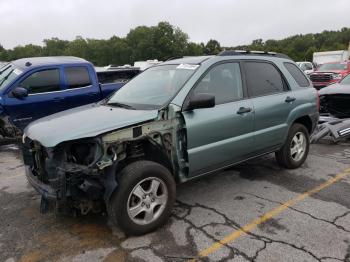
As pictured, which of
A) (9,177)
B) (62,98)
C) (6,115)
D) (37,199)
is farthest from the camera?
(62,98)

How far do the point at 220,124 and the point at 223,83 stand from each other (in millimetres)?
593

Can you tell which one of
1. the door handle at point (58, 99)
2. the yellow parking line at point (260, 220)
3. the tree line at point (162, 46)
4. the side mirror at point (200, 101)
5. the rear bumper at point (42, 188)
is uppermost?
the tree line at point (162, 46)

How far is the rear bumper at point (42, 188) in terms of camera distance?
10.8ft

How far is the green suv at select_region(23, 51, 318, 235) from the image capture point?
3291 mm

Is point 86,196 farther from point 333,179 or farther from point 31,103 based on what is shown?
point 31,103

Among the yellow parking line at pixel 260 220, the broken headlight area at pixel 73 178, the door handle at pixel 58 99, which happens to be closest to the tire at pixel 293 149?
the yellow parking line at pixel 260 220

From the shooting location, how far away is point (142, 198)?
3.48m

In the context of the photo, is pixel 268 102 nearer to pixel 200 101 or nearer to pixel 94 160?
pixel 200 101

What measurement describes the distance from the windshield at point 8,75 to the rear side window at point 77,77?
97 centimetres

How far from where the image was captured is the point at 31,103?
7023 mm

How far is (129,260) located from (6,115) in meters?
4.99

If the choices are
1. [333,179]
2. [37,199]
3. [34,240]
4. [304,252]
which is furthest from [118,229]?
[333,179]

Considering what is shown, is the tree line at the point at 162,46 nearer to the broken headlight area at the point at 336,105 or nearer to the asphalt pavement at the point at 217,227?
the broken headlight area at the point at 336,105

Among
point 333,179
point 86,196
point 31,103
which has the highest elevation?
point 31,103
